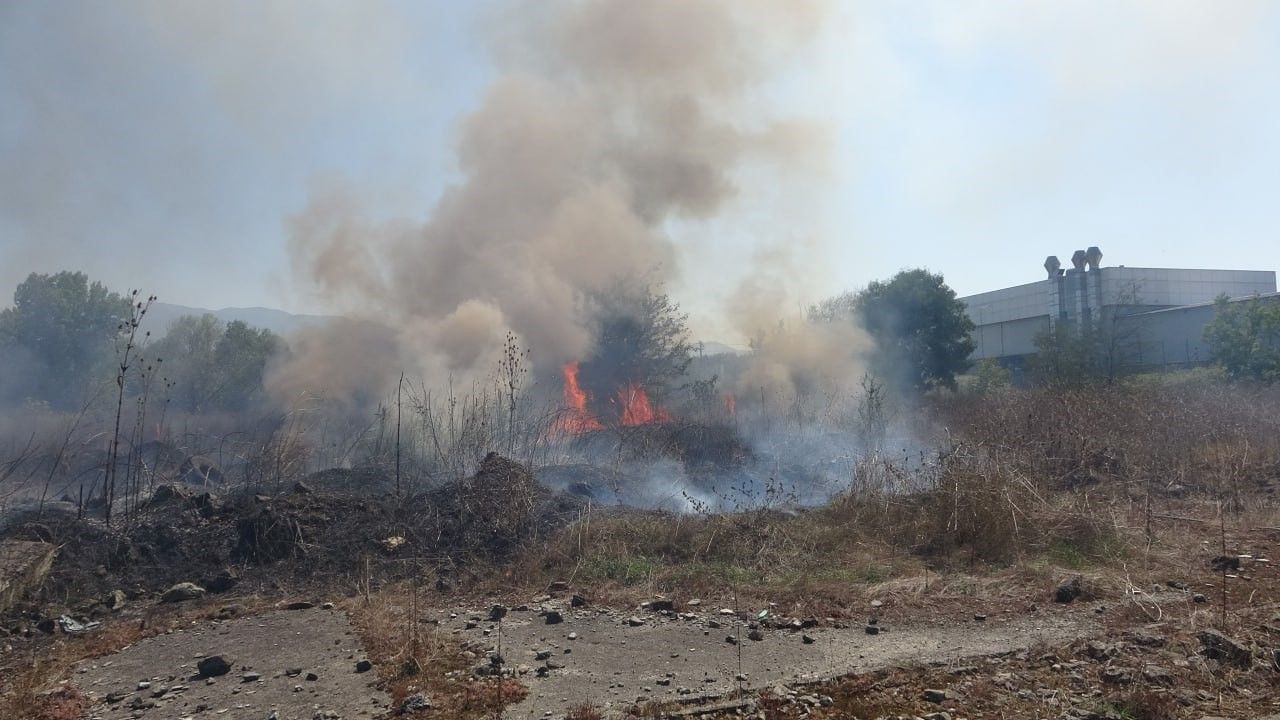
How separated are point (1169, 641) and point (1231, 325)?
22.6 metres

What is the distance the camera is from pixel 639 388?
71.4 ft

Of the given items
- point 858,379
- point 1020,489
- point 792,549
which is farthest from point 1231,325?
point 792,549

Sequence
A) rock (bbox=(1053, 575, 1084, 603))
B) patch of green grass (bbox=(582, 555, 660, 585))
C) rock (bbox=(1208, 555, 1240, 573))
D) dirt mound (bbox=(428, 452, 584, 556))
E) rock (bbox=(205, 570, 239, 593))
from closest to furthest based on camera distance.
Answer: rock (bbox=(1053, 575, 1084, 603))
rock (bbox=(1208, 555, 1240, 573))
patch of green grass (bbox=(582, 555, 660, 585))
rock (bbox=(205, 570, 239, 593))
dirt mound (bbox=(428, 452, 584, 556))

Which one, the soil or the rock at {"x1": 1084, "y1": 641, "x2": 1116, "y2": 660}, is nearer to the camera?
the soil

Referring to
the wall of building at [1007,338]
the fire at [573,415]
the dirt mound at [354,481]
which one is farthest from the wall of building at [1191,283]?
the dirt mound at [354,481]

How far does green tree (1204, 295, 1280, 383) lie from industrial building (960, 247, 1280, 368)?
9.98 feet

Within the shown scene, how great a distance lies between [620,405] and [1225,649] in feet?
55.6

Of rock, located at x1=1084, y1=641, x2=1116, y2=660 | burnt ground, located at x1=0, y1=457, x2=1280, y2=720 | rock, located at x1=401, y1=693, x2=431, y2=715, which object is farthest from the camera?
rock, located at x1=1084, y1=641, x2=1116, y2=660

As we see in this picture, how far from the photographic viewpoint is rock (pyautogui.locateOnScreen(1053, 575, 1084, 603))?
6.23 m

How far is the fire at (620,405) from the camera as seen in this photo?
56.4 feet

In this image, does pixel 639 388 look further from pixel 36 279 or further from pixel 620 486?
pixel 36 279

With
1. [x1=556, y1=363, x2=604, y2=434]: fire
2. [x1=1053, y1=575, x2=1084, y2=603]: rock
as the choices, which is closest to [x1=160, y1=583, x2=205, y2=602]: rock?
[x1=1053, y1=575, x2=1084, y2=603]: rock

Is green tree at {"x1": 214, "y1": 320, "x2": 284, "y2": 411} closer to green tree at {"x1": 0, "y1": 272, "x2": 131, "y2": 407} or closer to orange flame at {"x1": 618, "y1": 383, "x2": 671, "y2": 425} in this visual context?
green tree at {"x1": 0, "y1": 272, "x2": 131, "y2": 407}

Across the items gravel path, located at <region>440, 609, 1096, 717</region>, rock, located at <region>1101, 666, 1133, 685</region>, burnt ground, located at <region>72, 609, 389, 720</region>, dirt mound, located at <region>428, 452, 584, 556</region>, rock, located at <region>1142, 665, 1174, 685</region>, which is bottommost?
burnt ground, located at <region>72, 609, 389, 720</region>
